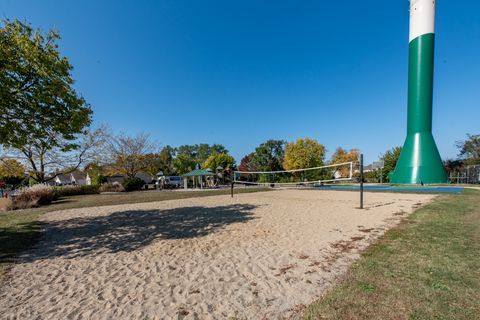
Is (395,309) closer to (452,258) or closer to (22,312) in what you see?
(452,258)

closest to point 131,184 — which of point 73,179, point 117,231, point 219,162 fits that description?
point 117,231

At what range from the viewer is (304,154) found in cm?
4247

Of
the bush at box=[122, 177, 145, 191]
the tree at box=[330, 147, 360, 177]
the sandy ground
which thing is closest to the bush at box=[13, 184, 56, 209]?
the sandy ground

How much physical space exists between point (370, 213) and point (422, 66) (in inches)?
913

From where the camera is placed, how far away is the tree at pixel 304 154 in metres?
42.2

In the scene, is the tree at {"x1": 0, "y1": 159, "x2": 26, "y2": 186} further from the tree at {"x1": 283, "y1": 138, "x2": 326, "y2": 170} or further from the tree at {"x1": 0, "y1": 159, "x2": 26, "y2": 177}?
the tree at {"x1": 283, "y1": 138, "x2": 326, "y2": 170}

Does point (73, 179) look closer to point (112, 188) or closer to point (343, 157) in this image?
point (112, 188)

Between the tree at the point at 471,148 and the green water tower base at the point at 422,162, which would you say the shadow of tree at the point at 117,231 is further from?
the tree at the point at 471,148

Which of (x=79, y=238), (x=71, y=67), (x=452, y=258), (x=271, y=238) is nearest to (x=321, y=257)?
(x=271, y=238)

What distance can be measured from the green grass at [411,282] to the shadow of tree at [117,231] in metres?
4.18

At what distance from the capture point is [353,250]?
4633 mm

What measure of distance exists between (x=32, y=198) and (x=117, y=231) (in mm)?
12079

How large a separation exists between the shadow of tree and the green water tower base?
22940 mm

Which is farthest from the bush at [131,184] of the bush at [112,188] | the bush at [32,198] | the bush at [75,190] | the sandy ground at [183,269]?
the sandy ground at [183,269]
